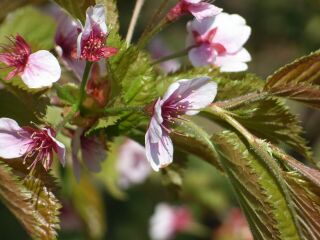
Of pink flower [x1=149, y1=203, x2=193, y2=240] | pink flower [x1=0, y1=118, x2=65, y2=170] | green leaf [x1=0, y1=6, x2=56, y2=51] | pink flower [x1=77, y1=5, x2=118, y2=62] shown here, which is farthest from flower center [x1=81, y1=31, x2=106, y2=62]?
pink flower [x1=149, y1=203, x2=193, y2=240]

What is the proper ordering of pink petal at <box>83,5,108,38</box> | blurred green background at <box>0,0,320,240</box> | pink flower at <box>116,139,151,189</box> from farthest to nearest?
pink flower at <box>116,139,151,189</box>
blurred green background at <box>0,0,320,240</box>
pink petal at <box>83,5,108,38</box>

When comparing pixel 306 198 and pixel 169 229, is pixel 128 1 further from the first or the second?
pixel 306 198

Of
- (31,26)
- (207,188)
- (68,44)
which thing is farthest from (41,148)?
(207,188)

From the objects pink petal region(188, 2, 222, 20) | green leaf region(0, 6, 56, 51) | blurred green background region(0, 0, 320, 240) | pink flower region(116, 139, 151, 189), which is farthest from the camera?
pink flower region(116, 139, 151, 189)

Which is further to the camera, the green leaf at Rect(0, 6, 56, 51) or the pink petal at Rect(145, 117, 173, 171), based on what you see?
the green leaf at Rect(0, 6, 56, 51)

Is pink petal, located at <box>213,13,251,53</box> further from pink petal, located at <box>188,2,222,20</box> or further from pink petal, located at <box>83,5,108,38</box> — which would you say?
pink petal, located at <box>83,5,108,38</box>

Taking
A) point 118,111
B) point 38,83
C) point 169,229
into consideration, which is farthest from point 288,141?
point 169,229

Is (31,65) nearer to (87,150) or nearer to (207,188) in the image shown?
(87,150)
